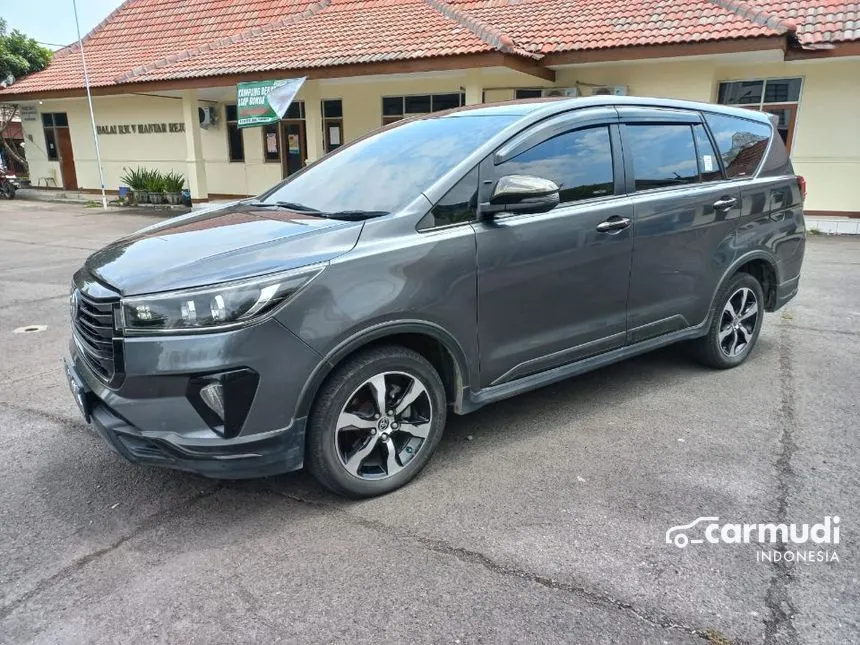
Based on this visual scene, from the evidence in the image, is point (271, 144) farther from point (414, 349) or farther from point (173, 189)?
point (414, 349)

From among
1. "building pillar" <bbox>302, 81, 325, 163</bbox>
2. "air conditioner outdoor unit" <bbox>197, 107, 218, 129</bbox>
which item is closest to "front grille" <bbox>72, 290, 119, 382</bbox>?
"building pillar" <bbox>302, 81, 325, 163</bbox>

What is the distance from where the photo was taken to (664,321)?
427cm

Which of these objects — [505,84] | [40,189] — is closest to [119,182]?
[40,189]

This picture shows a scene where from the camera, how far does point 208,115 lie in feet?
59.8

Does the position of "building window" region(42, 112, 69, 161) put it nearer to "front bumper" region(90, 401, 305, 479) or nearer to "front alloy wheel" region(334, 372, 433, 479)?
"front bumper" region(90, 401, 305, 479)

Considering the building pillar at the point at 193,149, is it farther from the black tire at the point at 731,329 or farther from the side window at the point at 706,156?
the black tire at the point at 731,329

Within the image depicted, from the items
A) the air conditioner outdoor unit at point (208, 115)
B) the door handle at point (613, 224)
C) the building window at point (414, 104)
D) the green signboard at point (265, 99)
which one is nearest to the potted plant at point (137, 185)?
the air conditioner outdoor unit at point (208, 115)

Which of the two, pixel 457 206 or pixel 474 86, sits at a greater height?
pixel 474 86

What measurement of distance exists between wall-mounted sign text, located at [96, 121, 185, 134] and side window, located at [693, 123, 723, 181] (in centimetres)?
1747

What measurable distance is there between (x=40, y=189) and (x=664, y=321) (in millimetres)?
24091

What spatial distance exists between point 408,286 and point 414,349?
1.33 ft

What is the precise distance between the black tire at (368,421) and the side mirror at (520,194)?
34.3 inches

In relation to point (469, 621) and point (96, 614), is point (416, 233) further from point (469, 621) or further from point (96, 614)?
point (96, 614)

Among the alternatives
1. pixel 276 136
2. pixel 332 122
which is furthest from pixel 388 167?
pixel 276 136
